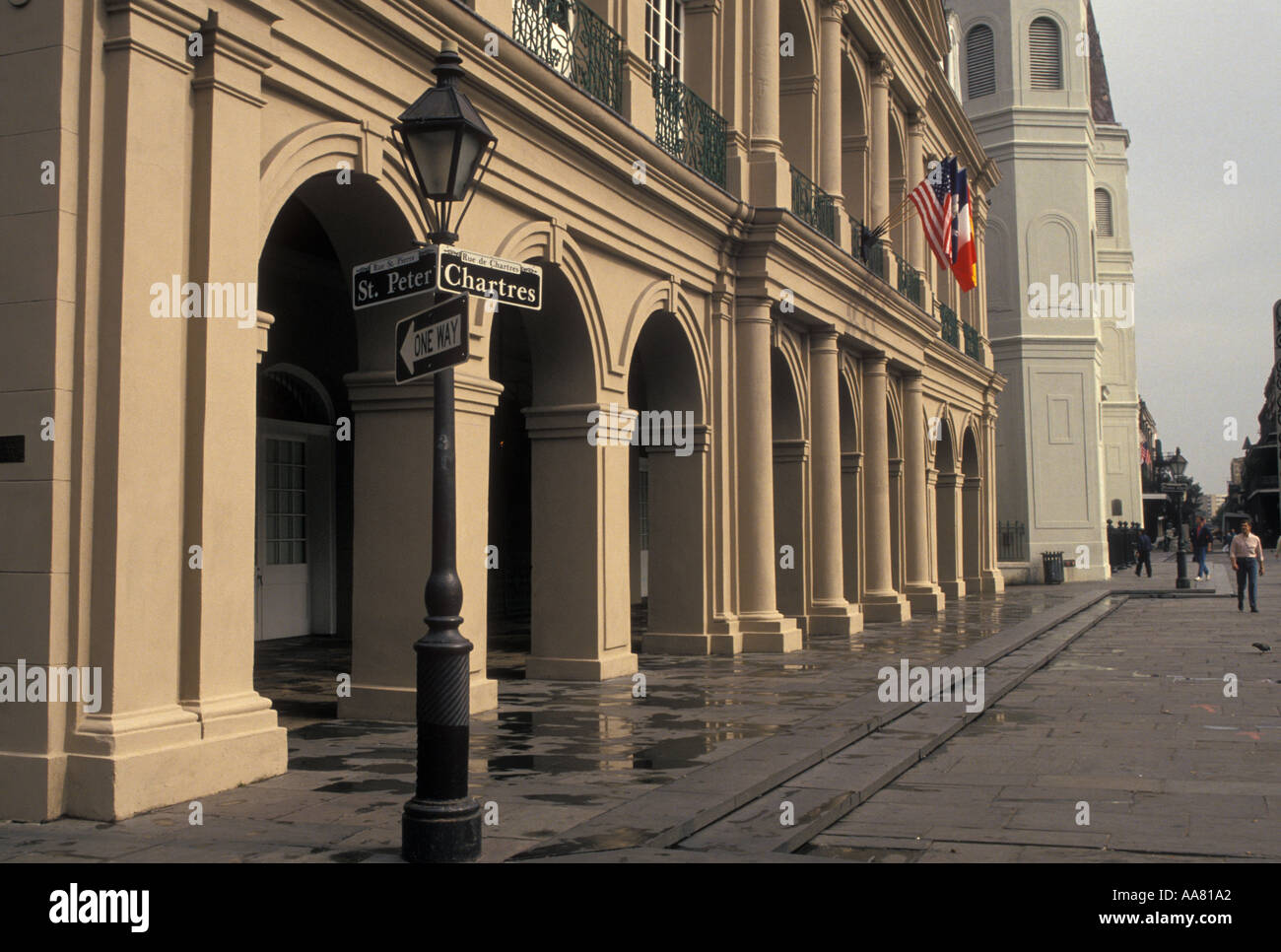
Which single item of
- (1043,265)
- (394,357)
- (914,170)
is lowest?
(394,357)

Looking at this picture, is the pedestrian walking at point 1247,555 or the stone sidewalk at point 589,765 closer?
the stone sidewalk at point 589,765

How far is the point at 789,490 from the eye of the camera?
18.8 m

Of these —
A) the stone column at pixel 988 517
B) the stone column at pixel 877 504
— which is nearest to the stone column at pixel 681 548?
the stone column at pixel 877 504

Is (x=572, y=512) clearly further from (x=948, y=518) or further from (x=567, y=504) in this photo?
(x=948, y=518)

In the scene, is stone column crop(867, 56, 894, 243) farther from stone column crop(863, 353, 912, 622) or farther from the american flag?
stone column crop(863, 353, 912, 622)

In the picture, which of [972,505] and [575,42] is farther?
[972,505]

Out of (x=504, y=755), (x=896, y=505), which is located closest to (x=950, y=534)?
(x=896, y=505)

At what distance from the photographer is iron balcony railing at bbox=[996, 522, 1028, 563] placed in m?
39.8

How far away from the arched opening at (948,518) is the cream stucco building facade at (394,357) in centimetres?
284

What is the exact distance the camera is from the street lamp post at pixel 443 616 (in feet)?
18.2

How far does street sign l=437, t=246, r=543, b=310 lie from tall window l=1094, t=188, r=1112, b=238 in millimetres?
60011

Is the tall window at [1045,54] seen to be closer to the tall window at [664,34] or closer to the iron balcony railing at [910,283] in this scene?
the iron balcony railing at [910,283]

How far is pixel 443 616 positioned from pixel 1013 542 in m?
36.5

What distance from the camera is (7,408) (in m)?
6.82
